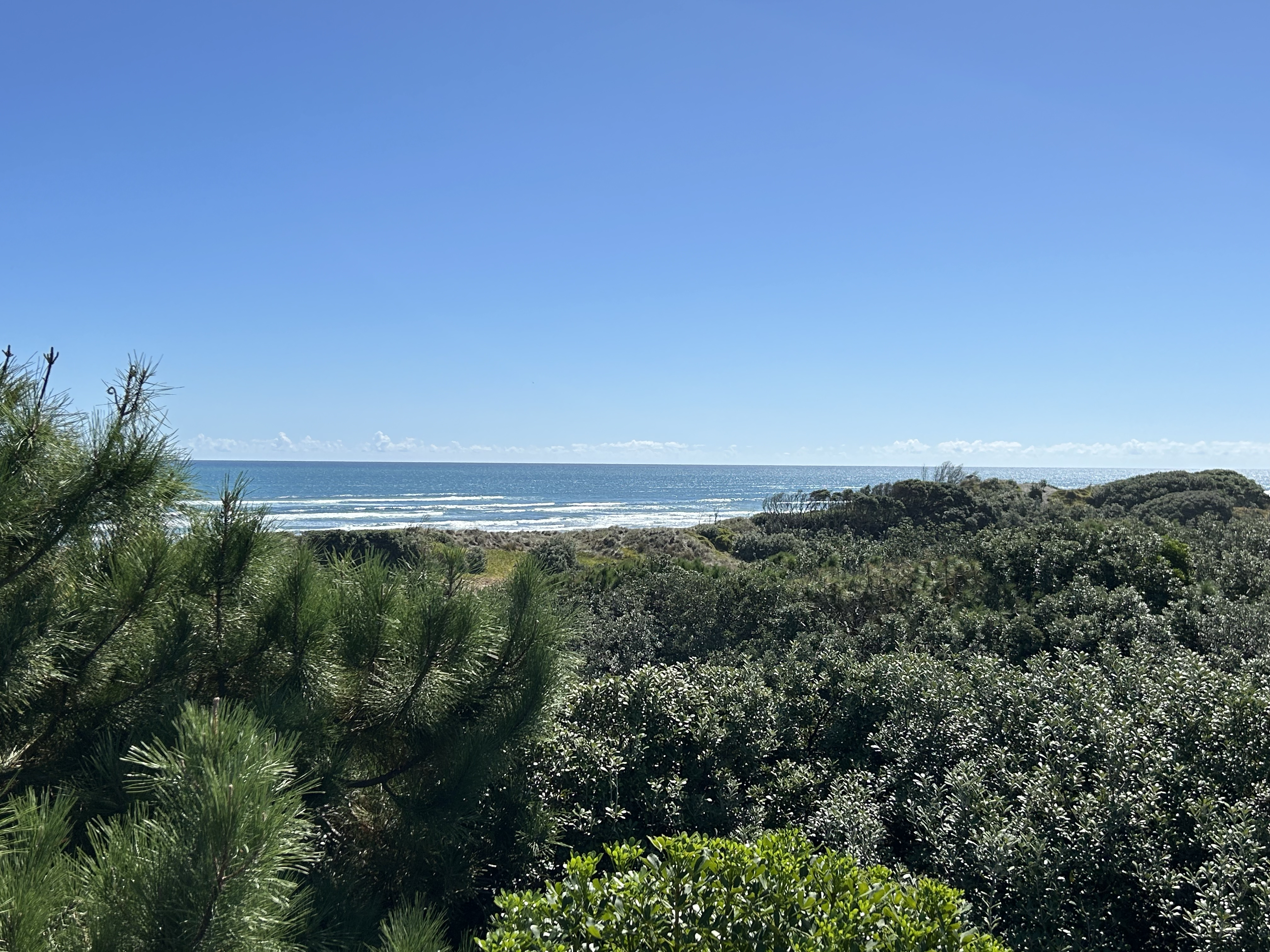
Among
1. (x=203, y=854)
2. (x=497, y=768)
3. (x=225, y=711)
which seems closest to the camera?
(x=203, y=854)

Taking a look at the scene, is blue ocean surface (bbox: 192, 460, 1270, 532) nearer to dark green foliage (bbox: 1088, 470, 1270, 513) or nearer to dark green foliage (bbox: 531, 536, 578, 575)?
dark green foliage (bbox: 531, 536, 578, 575)

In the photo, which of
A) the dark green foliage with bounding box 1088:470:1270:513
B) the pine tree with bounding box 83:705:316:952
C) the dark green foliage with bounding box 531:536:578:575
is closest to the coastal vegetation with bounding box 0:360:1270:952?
the pine tree with bounding box 83:705:316:952

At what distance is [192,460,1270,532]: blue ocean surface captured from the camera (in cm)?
5875

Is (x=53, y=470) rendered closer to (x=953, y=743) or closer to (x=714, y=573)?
(x=953, y=743)

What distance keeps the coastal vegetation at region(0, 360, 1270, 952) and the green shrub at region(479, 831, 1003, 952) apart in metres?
0.01

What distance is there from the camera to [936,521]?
3472cm

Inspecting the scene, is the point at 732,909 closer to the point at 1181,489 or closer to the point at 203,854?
the point at 203,854

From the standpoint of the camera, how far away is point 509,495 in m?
93.4

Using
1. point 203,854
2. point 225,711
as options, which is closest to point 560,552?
point 225,711

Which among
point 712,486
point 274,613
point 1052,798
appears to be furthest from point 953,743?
point 712,486

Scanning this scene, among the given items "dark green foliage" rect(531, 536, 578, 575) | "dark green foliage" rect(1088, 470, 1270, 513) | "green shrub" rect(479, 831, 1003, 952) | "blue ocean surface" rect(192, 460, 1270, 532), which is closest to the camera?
"green shrub" rect(479, 831, 1003, 952)

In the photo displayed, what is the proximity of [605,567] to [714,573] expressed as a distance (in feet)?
15.0

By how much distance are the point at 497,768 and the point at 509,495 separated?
90675 millimetres

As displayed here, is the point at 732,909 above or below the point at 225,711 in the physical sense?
below
